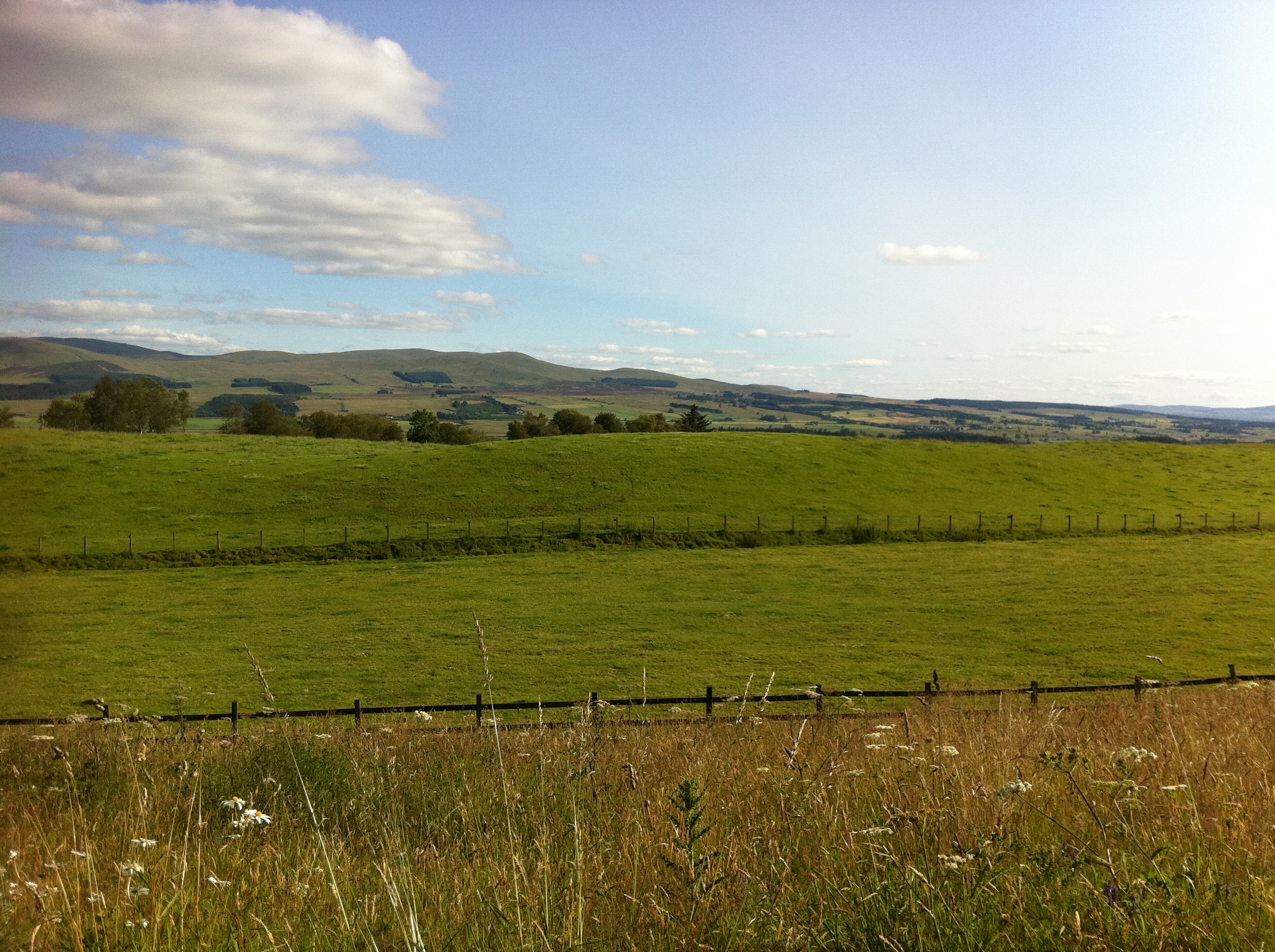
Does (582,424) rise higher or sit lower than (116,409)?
higher

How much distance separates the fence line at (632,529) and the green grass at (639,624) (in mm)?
3839

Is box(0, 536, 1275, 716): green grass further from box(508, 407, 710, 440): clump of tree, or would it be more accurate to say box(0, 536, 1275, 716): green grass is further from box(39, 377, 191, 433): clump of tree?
box(39, 377, 191, 433): clump of tree

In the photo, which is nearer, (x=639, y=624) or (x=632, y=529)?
(x=639, y=624)

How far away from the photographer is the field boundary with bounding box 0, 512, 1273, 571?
167 feet

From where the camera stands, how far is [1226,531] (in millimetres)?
63156

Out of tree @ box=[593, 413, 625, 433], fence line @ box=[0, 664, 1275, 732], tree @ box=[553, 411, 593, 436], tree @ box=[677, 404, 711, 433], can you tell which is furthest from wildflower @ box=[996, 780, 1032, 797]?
tree @ box=[677, 404, 711, 433]

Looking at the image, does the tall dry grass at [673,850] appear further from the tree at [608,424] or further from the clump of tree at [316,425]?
the clump of tree at [316,425]

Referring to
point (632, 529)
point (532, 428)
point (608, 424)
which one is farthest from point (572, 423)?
point (632, 529)

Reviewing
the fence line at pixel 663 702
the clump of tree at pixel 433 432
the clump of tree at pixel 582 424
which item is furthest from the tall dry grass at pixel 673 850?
the clump of tree at pixel 433 432

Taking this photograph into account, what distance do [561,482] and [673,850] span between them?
67.3 meters

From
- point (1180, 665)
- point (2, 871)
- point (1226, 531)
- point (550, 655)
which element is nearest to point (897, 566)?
point (1180, 665)

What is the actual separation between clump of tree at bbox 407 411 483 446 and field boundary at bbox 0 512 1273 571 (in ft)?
228

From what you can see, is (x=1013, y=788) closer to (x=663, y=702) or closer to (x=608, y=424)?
(x=663, y=702)

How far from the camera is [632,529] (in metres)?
58.0
